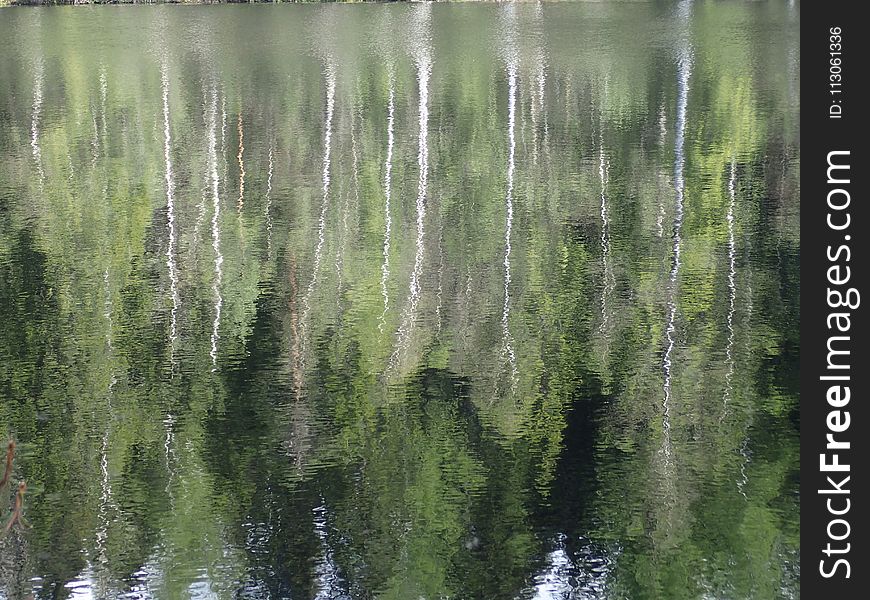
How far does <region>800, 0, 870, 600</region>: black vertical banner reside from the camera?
8094 mm

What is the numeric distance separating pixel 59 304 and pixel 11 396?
314cm

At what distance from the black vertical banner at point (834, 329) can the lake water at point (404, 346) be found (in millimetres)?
943

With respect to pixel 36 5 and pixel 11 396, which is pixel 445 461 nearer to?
pixel 11 396

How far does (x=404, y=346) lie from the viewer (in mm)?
14102

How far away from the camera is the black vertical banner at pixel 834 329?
26.6 ft

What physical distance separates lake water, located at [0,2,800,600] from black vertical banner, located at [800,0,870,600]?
3.09 ft

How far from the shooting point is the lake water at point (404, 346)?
9578mm

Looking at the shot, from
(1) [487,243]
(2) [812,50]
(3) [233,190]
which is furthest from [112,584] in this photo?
(3) [233,190]

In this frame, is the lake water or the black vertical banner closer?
the black vertical banner

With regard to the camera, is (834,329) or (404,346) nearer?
(834,329)

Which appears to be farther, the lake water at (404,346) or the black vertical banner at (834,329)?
the lake water at (404,346)

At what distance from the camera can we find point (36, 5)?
196ft

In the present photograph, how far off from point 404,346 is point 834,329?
19.2 feet

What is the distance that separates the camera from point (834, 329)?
9094 millimetres
